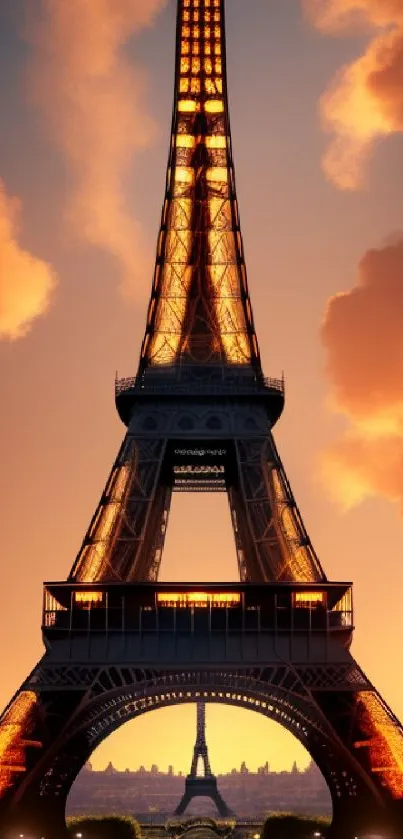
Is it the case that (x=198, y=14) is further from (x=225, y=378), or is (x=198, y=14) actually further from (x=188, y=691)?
(x=188, y=691)

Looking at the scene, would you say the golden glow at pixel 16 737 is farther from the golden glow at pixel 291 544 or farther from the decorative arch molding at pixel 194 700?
the golden glow at pixel 291 544

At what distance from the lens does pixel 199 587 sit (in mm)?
138875

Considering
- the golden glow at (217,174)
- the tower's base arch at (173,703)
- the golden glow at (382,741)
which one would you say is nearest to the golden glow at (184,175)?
the golden glow at (217,174)

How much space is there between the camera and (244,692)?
5399 inches

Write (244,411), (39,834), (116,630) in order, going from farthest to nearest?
(244,411) < (116,630) < (39,834)

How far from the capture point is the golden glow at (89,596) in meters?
136

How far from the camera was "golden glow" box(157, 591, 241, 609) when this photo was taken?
13838cm

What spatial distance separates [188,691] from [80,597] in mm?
11265

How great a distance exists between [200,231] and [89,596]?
34.5 metres

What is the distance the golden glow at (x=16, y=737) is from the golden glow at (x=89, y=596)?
27.9 ft

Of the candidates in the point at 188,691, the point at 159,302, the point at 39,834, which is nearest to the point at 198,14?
the point at 159,302

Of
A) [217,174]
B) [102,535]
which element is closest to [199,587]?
[102,535]

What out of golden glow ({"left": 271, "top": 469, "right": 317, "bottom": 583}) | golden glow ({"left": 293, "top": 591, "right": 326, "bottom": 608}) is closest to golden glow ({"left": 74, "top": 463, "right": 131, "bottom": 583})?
golden glow ({"left": 271, "top": 469, "right": 317, "bottom": 583})

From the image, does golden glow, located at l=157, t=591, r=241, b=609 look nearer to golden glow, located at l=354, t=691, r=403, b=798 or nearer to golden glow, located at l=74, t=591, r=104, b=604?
golden glow, located at l=74, t=591, r=104, b=604
